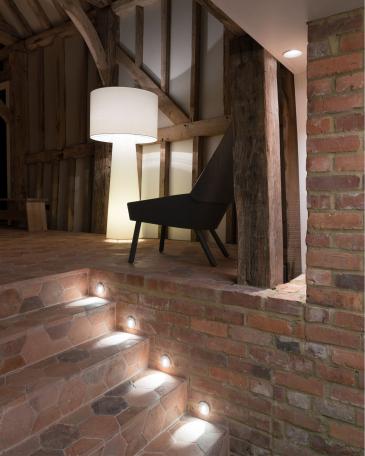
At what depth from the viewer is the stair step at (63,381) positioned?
1.40 metres

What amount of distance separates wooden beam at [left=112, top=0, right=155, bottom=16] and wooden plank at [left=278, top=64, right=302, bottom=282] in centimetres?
293

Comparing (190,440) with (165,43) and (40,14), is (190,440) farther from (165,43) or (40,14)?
(40,14)

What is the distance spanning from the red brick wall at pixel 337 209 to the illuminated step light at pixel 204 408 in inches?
22.8

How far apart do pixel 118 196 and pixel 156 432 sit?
2.70 metres

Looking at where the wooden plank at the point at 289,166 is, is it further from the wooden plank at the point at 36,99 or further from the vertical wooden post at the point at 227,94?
the wooden plank at the point at 36,99

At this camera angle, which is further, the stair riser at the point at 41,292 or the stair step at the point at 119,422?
the stair riser at the point at 41,292

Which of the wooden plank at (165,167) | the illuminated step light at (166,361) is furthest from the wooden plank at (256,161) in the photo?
A: the wooden plank at (165,167)

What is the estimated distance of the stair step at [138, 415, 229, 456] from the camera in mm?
1621

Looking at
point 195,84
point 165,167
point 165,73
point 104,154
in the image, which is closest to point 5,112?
point 104,154

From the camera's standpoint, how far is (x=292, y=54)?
185 cm

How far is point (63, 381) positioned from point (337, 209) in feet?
4.36

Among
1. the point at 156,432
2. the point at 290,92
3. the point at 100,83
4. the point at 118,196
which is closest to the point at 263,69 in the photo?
the point at 290,92

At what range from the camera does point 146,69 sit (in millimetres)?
4395

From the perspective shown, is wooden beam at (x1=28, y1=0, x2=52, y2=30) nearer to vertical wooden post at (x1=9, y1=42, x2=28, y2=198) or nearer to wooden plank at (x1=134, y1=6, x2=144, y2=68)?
vertical wooden post at (x1=9, y1=42, x2=28, y2=198)
